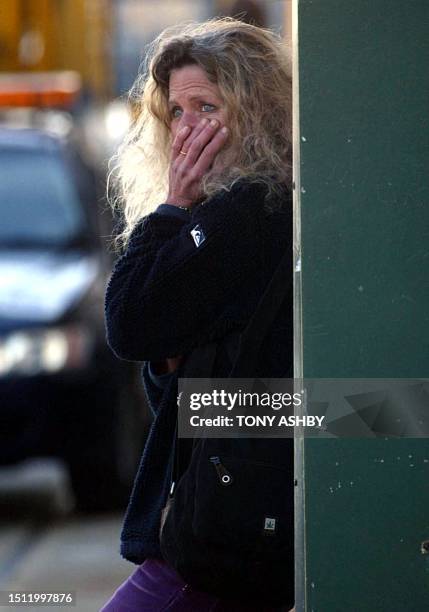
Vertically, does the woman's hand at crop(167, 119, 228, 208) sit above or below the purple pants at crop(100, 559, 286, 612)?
above

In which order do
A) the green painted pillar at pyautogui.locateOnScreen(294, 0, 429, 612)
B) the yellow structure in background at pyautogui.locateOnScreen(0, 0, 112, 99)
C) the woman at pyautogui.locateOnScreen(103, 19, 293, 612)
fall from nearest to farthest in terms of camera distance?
the green painted pillar at pyautogui.locateOnScreen(294, 0, 429, 612) → the woman at pyautogui.locateOnScreen(103, 19, 293, 612) → the yellow structure in background at pyautogui.locateOnScreen(0, 0, 112, 99)

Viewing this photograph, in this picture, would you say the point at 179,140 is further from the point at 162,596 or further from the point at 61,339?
the point at 61,339

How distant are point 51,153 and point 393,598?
567 cm

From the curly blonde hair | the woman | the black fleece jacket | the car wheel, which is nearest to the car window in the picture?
the car wheel

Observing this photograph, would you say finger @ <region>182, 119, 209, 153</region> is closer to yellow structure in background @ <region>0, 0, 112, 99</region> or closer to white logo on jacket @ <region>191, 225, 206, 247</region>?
white logo on jacket @ <region>191, 225, 206, 247</region>

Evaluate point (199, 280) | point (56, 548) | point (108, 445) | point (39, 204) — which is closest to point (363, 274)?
point (199, 280)

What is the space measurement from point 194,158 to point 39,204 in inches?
196

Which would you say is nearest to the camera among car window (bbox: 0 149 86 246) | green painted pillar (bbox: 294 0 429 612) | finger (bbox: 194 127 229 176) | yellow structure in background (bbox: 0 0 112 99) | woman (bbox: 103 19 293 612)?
green painted pillar (bbox: 294 0 429 612)

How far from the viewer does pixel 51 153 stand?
24.6 feet

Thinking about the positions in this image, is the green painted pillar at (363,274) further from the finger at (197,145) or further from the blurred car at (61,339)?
the blurred car at (61,339)

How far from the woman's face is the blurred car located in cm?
422

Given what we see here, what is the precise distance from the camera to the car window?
7266 mm

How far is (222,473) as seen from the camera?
2.23m

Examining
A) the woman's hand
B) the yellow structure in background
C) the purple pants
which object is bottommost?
the yellow structure in background
